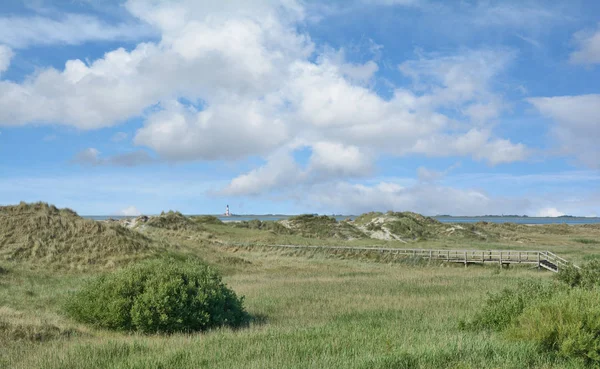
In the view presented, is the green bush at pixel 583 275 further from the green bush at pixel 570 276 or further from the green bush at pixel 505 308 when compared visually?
the green bush at pixel 505 308

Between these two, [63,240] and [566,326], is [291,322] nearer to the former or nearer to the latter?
[566,326]

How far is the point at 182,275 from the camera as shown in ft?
50.9

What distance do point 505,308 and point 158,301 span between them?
879 centimetres

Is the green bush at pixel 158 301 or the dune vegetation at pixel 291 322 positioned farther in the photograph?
the green bush at pixel 158 301

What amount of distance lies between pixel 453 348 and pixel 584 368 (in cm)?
216

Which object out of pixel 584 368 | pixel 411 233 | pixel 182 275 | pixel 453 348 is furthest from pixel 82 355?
pixel 411 233

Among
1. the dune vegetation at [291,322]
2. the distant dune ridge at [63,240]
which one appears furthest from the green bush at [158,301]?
the distant dune ridge at [63,240]

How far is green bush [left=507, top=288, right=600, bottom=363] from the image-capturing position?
30.2 ft

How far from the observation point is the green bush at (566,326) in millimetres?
9219

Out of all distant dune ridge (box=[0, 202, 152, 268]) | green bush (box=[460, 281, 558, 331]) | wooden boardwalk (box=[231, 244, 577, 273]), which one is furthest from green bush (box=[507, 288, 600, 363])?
wooden boardwalk (box=[231, 244, 577, 273])

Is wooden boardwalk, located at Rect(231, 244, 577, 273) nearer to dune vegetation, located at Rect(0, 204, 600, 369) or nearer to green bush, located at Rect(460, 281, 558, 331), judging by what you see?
dune vegetation, located at Rect(0, 204, 600, 369)

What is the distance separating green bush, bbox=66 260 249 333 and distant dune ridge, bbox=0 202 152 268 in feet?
66.5

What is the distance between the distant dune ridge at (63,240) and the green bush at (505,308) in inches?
1074

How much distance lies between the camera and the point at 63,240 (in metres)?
37.3
